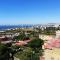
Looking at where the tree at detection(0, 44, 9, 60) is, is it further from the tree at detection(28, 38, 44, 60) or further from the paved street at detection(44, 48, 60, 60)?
the paved street at detection(44, 48, 60, 60)

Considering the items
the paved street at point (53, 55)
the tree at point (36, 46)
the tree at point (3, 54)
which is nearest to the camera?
the paved street at point (53, 55)

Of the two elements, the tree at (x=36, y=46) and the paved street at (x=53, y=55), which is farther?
the tree at (x=36, y=46)

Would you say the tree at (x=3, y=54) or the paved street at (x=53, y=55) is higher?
the paved street at (x=53, y=55)

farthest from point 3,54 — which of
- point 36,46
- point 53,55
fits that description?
point 53,55

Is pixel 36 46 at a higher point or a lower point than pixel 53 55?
lower

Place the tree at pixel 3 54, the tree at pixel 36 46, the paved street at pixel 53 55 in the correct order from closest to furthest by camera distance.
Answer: the paved street at pixel 53 55
the tree at pixel 36 46
the tree at pixel 3 54

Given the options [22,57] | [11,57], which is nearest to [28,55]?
[22,57]

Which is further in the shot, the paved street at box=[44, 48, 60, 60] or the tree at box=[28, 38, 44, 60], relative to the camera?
the tree at box=[28, 38, 44, 60]

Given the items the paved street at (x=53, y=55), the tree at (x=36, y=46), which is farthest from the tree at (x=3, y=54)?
the paved street at (x=53, y=55)

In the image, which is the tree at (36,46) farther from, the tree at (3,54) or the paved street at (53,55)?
the tree at (3,54)

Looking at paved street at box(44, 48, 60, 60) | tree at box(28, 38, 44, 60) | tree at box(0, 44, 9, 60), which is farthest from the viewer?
tree at box(0, 44, 9, 60)

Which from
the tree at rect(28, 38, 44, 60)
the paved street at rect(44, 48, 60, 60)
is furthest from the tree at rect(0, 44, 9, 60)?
the paved street at rect(44, 48, 60, 60)

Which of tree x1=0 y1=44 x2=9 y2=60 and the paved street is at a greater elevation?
the paved street

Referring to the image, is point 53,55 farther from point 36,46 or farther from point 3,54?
point 36,46
